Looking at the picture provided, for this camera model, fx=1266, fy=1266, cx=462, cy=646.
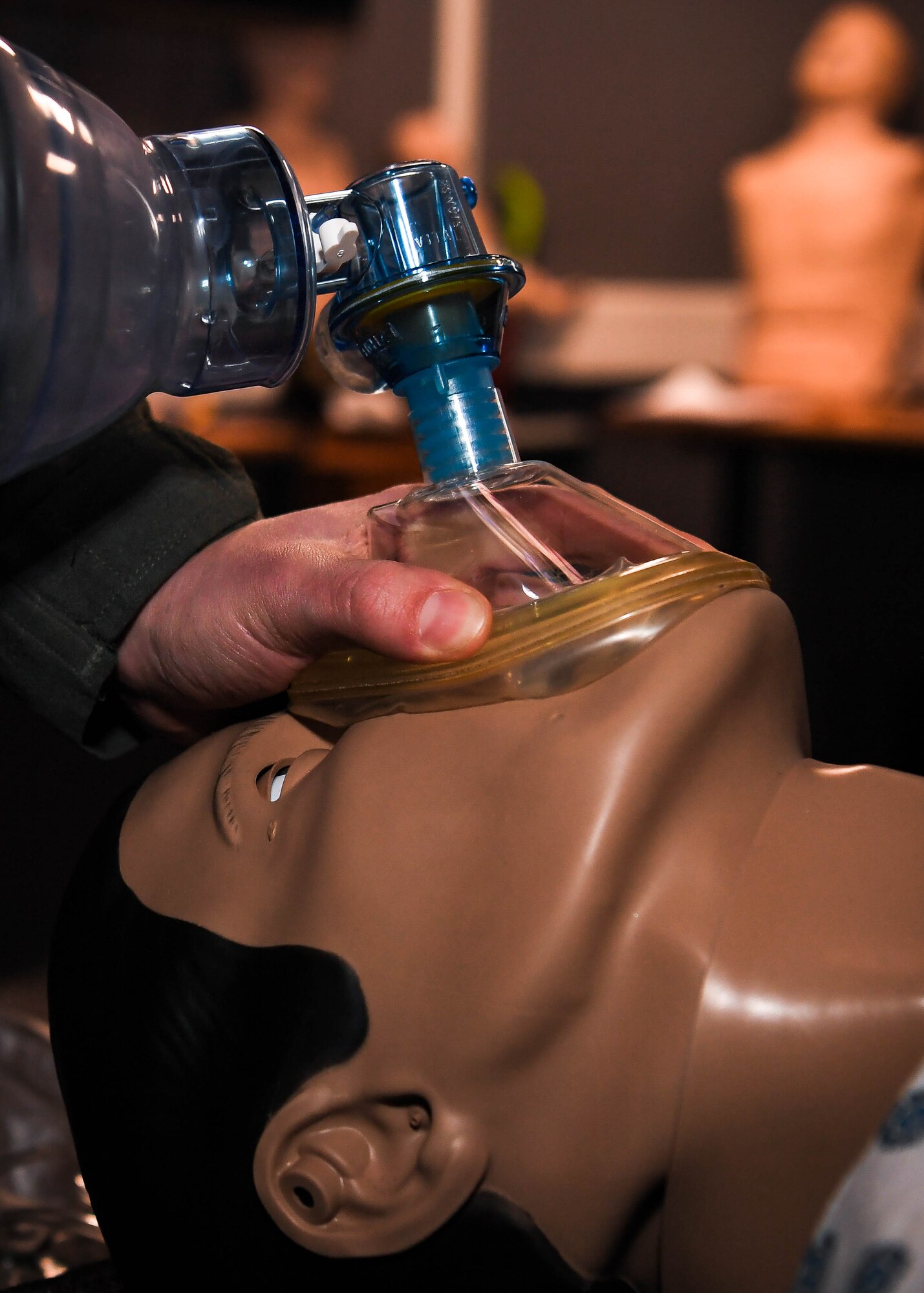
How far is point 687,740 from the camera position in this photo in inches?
21.3

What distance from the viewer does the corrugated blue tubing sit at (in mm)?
618

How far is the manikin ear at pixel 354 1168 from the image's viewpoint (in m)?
0.53

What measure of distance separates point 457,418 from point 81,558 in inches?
12.0

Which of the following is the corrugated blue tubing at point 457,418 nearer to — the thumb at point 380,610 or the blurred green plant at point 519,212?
the thumb at point 380,610

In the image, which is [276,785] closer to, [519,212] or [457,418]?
[457,418]

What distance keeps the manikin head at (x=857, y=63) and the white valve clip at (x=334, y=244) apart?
8.74 feet

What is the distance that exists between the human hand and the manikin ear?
0.66 feet

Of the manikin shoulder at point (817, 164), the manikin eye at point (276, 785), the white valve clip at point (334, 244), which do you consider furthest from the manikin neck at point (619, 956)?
the manikin shoulder at point (817, 164)

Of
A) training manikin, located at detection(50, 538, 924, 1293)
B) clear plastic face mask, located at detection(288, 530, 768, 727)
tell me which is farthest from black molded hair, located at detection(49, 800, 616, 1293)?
clear plastic face mask, located at detection(288, 530, 768, 727)

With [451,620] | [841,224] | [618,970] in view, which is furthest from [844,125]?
[618,970]

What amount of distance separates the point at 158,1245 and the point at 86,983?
127 millimetres

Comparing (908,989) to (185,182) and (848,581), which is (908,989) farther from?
(848,581)

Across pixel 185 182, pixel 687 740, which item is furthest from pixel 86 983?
pixel 185 182

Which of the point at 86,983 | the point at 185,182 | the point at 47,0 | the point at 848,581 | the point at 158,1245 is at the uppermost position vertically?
the point at 47,0
